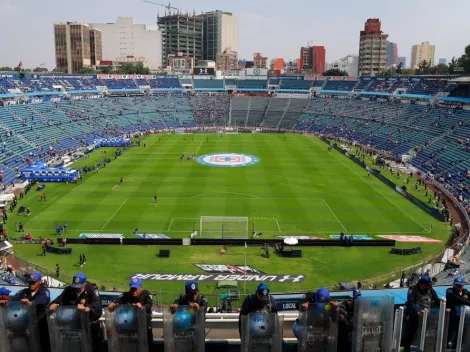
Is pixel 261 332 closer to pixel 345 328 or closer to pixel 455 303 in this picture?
pixel 345 328

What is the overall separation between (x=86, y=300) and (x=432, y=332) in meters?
5.59

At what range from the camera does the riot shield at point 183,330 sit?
6590 millimetres

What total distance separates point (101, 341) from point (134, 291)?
0.98 m

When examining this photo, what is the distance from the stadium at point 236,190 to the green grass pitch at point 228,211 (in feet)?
0.62

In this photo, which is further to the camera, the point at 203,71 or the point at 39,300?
the point at 203,71

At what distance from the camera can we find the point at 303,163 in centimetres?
6300

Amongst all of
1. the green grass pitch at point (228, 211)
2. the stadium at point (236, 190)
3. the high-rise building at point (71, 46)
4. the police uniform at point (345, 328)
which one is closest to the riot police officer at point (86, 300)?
the police uniform at point (345, 328)

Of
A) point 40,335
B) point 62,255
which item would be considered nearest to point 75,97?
point 62,255

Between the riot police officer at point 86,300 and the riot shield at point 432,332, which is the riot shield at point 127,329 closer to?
Result: the riot police officer at point 86,300

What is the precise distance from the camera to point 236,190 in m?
48.0

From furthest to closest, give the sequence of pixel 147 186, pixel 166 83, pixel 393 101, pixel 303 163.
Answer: pixel 166 83, pixel 393 101, pixel 303 163, pixel 147 186

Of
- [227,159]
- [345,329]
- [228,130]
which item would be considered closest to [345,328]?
[345,329]

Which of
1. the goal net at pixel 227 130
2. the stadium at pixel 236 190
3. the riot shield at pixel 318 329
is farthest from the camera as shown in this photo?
the goal net at pixel 227 130

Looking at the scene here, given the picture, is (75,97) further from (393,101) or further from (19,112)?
(393,101)
